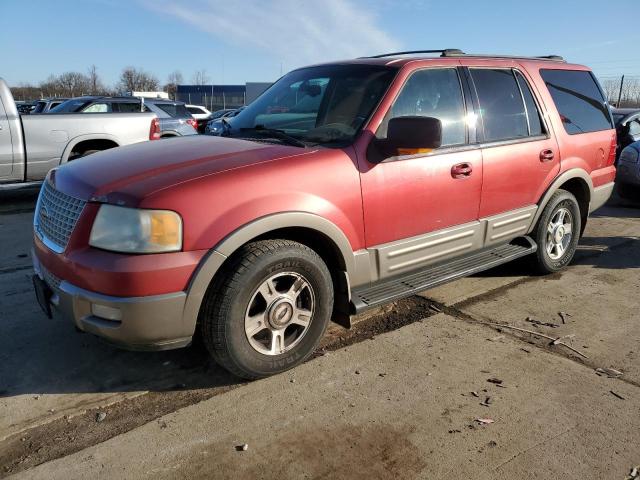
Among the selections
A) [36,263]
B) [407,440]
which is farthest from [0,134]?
[407,440]

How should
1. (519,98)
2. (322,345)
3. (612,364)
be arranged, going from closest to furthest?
(612,364), (322,345), (519,98)

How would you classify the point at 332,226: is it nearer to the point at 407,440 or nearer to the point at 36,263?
the point at 407,440

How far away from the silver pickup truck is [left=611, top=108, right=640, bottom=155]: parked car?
8750 millimetres

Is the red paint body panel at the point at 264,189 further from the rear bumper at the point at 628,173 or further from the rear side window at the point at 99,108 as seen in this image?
the rear side window at the point at 99,108

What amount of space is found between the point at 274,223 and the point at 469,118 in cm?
191

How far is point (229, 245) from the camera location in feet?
8.76

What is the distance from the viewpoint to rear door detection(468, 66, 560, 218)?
3963 millimetres

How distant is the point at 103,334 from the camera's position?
2.59m

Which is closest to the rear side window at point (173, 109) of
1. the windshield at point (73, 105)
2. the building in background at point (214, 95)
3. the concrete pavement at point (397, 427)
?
the windshield at point (73, 105)

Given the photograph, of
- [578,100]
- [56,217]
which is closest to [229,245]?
[56,217]

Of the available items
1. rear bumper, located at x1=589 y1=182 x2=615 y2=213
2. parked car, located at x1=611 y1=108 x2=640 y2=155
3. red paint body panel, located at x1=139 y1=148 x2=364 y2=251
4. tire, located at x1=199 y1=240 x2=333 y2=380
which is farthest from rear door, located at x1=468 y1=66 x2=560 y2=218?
parked car, located at x1=611 y1=108 x2=640 y2=155

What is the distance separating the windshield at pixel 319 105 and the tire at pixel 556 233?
7.03 ft

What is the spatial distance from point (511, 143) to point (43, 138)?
6.56 meters

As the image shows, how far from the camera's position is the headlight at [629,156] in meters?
8.10
